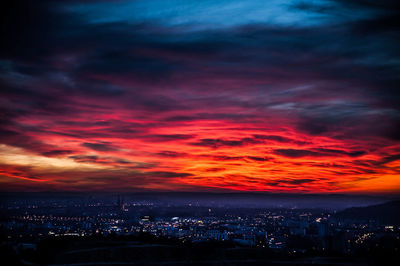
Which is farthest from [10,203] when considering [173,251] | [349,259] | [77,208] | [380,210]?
[380,210]

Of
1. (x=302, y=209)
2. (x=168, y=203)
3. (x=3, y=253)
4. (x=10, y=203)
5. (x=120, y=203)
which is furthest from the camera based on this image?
(x=168, y=203)

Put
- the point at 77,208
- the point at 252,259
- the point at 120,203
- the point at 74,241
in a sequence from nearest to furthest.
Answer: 1. the point at 252,259
2. the point at 74,241
3. the point at 77,208
4. the point at 120,203

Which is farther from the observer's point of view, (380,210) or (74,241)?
(380,210)

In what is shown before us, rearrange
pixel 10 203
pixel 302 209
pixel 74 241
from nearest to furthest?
pixel 74 241
pixel 10 203
pixel 302 209

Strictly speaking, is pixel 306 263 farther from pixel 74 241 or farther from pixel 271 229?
pixel 271 229

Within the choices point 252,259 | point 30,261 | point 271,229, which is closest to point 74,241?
point 30,261

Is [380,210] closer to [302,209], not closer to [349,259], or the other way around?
[302,209]

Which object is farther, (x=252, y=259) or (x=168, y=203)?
(x=168, y=203)

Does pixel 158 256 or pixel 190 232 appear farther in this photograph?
pixel 190 232

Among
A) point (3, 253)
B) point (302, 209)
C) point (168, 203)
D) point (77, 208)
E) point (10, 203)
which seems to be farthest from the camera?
point (168, 203)
